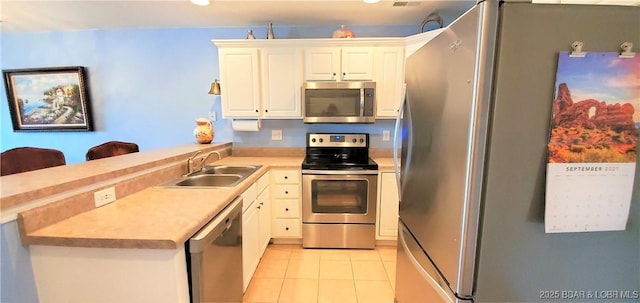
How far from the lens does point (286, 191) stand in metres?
2.50

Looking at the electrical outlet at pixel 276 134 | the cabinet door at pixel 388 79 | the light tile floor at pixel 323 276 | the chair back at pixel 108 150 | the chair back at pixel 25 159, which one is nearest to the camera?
the light tile floor at pixel 323 276

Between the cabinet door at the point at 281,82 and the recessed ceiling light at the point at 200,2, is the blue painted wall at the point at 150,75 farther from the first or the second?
the recessed ceiling light at the point at 200,2

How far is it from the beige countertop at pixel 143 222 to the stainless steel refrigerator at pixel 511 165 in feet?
3.42

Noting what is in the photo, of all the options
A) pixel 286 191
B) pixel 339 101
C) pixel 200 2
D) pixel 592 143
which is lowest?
pixel 286 191

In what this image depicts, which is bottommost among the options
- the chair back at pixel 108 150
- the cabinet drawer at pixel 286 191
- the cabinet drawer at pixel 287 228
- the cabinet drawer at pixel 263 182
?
the cabinet drawer at pixel 287 228

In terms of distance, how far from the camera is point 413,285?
52.0 inches

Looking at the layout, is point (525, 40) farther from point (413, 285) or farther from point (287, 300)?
point (287, 300)

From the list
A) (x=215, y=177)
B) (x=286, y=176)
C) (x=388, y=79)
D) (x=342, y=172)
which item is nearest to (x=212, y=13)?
(x=215, y=177)

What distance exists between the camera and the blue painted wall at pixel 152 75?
2939mm

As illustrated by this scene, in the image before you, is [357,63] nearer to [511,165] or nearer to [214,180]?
[214,180]

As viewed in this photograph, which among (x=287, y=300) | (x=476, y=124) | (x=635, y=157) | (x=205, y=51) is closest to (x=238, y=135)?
(x=205, y=51)

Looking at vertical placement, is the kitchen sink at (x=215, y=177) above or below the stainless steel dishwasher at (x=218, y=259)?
above

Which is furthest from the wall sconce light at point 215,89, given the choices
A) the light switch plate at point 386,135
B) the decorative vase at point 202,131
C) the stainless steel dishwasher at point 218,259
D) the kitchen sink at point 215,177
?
the light switch plate at point 386,135

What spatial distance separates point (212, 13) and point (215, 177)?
5.53 ft
